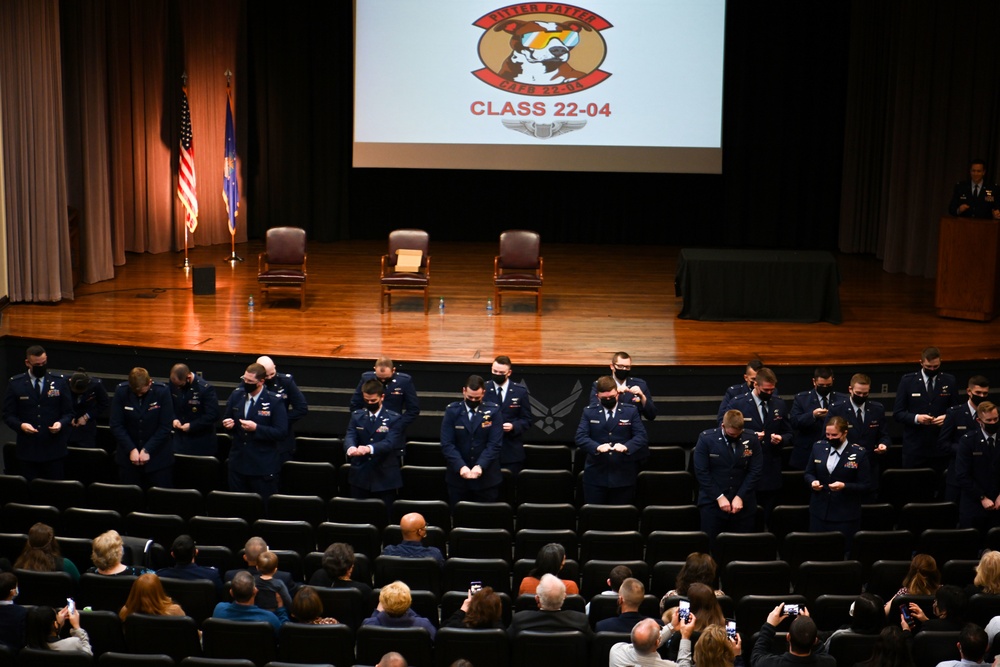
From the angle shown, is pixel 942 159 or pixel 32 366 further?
pixel 942 159

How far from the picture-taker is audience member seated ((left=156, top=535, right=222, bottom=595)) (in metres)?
7.05

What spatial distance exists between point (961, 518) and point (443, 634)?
4.60 meters

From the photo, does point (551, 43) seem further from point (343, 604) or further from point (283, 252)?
point (343, 604)

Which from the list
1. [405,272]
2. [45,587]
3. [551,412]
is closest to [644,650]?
[45,587]

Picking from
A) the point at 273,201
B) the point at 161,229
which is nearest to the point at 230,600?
the point at 161,229

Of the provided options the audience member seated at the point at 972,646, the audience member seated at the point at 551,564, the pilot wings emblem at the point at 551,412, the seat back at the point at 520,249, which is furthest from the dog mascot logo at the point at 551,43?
the audience member seated at the point at 972,646

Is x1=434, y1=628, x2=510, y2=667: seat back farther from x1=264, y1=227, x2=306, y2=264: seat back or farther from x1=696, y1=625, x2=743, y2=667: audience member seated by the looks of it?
x1=264, y1=227, x2=306, y2=264: seat back

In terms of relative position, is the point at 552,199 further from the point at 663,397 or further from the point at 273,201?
the point at 663,397

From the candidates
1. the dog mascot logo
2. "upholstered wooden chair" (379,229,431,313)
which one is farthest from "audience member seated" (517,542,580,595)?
the dog mascot logo

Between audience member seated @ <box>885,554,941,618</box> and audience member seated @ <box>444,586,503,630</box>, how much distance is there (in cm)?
222

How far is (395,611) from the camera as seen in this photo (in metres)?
6.44

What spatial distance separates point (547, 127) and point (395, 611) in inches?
420

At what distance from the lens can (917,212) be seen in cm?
1612

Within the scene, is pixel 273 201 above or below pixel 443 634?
above
